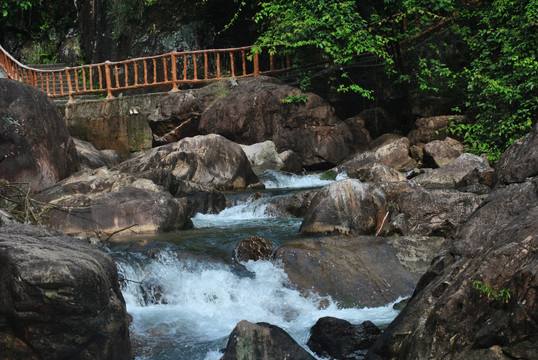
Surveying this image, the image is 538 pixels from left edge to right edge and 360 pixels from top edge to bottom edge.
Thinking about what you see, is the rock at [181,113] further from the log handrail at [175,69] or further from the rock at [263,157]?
the rock at [263,157]

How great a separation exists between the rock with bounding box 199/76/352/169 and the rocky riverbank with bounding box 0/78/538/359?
0.03m

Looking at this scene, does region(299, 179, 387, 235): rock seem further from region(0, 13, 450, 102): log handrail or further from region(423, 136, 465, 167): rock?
region(0, 13, 450, 102): log handrail

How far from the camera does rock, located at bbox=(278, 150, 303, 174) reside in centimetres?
1316

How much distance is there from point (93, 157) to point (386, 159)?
585cm

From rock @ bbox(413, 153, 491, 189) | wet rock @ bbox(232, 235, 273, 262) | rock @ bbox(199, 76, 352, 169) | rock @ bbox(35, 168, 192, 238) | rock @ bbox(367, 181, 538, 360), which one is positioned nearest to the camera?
rock @ bbox(367, 181, 538, 360)

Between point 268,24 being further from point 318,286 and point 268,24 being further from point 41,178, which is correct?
point 318,286

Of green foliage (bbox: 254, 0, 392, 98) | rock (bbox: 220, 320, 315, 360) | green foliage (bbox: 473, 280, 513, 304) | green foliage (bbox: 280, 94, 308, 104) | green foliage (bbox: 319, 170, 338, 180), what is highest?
green foliage (bbox: 254, 0, 392, 98)

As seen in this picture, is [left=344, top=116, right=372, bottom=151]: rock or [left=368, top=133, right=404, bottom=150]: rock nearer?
[left=368, top=133, right=404, bottom=150]: rock

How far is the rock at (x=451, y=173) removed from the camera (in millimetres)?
10570

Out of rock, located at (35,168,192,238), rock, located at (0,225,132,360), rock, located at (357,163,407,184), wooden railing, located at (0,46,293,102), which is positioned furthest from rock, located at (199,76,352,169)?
rock, located at (0,225,132,360)

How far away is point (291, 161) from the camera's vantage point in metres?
13.2

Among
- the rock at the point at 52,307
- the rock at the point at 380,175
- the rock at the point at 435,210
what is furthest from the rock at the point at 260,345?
the rock at the point at 380,175

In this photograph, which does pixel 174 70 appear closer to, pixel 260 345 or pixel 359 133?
pixel 359 133

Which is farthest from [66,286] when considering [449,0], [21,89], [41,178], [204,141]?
[449,0]
